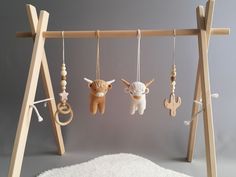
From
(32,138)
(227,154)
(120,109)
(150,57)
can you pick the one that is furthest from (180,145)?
(32,138)

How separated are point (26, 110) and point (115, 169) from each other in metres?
0.50

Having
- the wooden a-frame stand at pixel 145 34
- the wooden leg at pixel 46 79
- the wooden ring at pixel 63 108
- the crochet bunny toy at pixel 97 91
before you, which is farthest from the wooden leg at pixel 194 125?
the wooden leg at pixel 46 79

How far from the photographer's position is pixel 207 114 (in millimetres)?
843

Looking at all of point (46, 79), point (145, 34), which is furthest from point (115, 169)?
point (145, 34)

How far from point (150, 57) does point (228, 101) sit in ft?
1.48

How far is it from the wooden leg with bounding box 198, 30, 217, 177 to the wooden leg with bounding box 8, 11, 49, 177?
22.5 inches

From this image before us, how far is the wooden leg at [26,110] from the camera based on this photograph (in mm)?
843

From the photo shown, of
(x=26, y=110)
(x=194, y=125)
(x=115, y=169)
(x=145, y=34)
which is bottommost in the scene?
(x=115, y=169)

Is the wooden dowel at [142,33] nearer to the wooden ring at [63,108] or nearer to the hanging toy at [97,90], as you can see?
the hanging toy at [97,90]

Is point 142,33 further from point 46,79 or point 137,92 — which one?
point 46,79

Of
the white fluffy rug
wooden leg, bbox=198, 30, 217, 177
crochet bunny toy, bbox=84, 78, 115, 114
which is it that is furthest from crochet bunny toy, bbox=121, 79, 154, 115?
the white fluffy rug

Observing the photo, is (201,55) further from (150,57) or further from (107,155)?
(107,155)

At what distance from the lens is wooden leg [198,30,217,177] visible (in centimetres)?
82

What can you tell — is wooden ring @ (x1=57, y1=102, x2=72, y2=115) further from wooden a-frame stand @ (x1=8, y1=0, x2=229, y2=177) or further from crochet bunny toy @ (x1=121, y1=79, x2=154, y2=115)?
crochet bunny toy @ (x1=121, y1=79, x2=154, y2=115)
